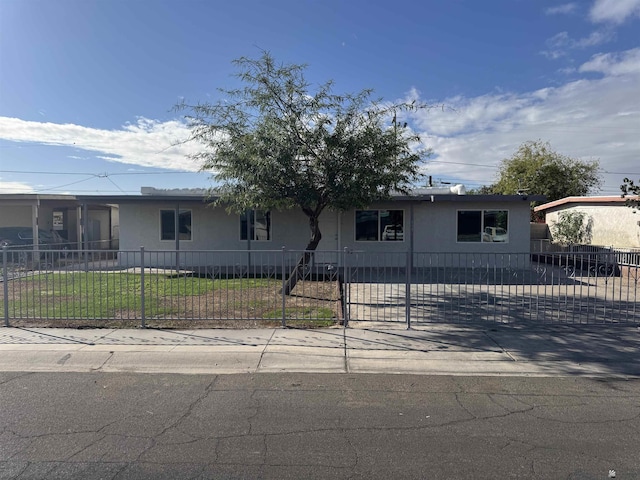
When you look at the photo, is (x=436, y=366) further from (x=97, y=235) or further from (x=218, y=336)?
(x=97, y=235)

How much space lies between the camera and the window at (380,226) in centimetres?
1800

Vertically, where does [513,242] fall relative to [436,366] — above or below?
above

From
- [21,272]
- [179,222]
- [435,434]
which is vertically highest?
[179,222]

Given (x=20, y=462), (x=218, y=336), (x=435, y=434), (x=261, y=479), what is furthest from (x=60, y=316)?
(x=435, y=434)

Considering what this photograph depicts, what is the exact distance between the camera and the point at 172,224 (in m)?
18.6

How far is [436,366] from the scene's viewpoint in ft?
19.7

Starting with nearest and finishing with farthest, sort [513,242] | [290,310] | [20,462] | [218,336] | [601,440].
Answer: [20,462] → [601,440] → [218,336] → [290,310] → [513,242]

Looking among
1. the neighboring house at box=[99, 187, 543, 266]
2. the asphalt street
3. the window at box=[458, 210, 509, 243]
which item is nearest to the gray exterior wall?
the neighboring house at box=[99, 187, 543, 266]

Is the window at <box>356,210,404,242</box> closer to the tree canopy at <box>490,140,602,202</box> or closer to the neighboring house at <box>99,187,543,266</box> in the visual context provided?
the neighboring house at <box>99,187,543,266</box>

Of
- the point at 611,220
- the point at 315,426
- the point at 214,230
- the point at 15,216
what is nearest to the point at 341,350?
the point at 315,426

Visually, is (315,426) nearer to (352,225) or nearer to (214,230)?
(352,225)

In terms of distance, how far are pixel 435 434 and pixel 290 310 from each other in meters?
5.52

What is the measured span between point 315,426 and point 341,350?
2.56 metres

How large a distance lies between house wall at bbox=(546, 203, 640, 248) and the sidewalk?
13.7 meters
